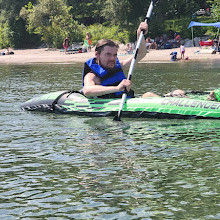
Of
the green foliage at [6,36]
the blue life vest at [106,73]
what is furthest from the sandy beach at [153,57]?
Result: the blue life vest at [106,73]

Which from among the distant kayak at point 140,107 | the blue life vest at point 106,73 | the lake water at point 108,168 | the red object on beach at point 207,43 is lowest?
the lake water at point 108,168

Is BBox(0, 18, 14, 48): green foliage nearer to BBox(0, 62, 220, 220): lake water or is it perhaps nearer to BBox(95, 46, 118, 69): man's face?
BBox(0, 62, 220, 220): lake water

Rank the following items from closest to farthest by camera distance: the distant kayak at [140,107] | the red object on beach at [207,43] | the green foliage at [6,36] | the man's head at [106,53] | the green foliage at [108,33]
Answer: the distant kayak at [140,107] → the man's head at [106,53] → the red object on beach at [207,43] → the green foliage at [108,33] → the green foliage at [6,36]

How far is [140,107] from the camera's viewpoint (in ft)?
34.1

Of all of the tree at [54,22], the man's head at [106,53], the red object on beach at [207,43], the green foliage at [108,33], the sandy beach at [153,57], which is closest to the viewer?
the man's head at [106,53]

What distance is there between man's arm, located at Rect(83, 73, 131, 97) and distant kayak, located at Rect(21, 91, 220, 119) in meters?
0.50

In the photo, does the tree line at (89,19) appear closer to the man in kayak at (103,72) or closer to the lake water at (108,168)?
the man in kayak at (103,72)

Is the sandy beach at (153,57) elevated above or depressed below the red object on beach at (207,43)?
below

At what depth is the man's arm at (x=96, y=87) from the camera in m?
9.78

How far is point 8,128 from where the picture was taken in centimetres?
998

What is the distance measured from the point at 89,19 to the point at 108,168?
50154mm

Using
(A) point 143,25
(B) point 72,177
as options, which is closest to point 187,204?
(B) point 72,177

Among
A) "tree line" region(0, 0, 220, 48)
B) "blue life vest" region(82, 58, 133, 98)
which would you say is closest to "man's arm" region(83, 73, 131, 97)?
"blue life vest" region(82, 58, 133, 98)

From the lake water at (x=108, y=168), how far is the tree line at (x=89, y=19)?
91.5 ft
